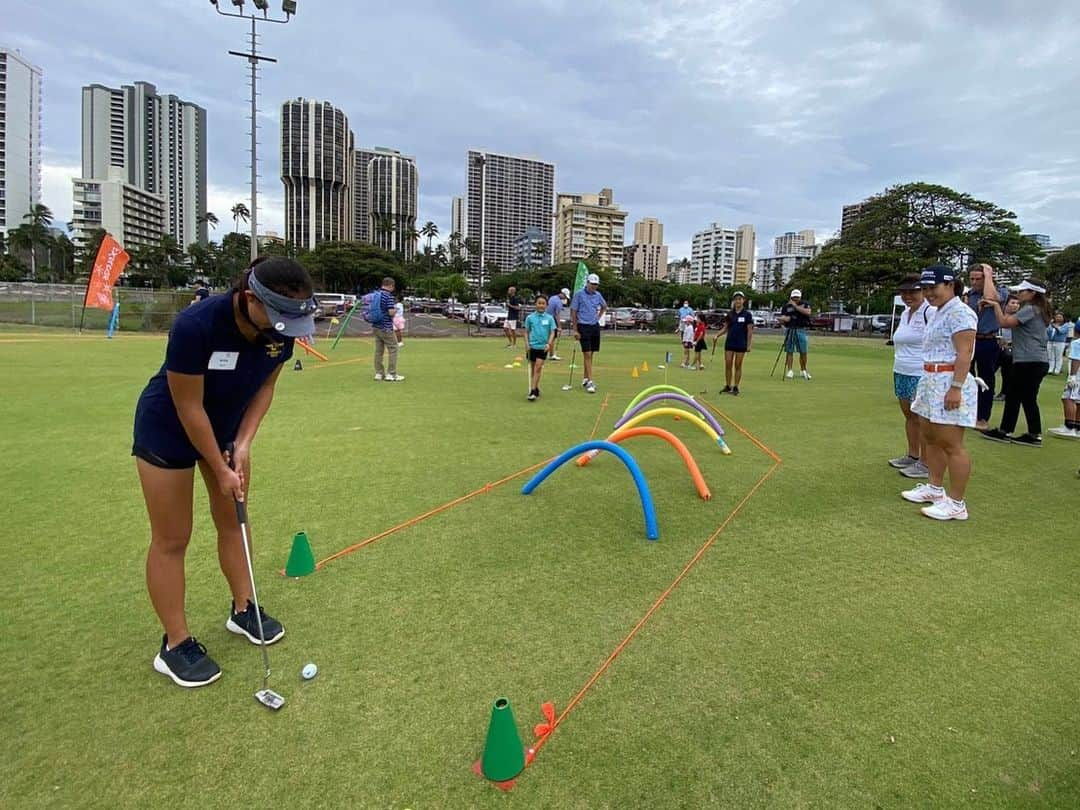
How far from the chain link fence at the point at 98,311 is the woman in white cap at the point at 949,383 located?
29784mm

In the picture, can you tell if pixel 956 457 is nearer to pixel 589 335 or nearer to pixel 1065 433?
pixel 1065 433

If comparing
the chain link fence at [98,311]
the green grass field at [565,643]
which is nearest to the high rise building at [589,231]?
the chain link fence at [98,311]

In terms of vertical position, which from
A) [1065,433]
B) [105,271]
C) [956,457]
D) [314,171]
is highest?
[314,171]

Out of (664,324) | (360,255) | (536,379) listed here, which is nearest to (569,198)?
(360,255)

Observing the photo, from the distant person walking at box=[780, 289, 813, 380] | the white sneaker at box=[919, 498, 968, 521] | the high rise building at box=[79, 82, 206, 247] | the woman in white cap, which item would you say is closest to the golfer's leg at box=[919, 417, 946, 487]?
the woman in white cap

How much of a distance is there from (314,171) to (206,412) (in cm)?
8623

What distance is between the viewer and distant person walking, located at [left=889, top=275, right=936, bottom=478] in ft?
19.9

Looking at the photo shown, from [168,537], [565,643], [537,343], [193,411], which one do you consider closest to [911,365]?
[565,643]

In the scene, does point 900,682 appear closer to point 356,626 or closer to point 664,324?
point 356,626

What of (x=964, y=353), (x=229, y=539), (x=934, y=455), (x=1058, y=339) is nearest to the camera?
(x=229, y=539)

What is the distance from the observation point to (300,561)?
376 centimetres

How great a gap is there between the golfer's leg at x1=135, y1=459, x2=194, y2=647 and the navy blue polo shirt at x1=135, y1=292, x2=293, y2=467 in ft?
0.31

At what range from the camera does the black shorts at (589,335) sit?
11148mm

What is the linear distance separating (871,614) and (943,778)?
1267mm
